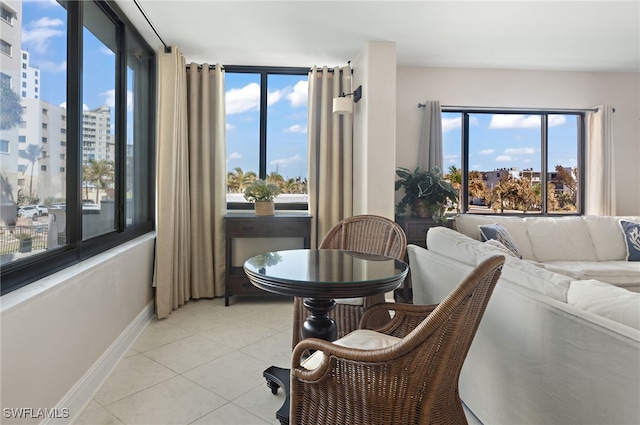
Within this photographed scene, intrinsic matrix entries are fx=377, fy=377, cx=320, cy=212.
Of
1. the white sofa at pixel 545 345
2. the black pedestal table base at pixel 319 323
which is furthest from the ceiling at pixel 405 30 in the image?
the black pedestal table base at pixel 319 323

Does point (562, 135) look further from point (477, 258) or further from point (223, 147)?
point (223, 147)

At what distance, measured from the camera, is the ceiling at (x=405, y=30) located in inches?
112

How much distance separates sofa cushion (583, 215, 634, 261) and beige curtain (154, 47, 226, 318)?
3.83 meters

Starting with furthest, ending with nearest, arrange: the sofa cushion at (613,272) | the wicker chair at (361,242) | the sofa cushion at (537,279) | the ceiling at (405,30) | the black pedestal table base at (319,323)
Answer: the sofa cushion at (613,272), the ceiling at (405,30), the wicker chair at (361,242), the black pedestal table base at (319,323), the sofa cushion at (537,279)

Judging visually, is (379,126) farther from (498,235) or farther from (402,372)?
(402,372)

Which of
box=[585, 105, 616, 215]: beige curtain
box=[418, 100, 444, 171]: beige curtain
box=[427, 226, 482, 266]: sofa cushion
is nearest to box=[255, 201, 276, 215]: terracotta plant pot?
box=[418, 100, 444, 171]: beige curtain

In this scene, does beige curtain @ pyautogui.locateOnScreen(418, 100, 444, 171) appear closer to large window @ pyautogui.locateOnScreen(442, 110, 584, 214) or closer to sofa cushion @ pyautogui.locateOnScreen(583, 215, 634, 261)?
large window @ pyautogui.locateOnScreen(442, 110, 584, 214)

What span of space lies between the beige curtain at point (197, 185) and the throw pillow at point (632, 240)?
4077mm

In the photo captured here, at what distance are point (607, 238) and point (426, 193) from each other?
6.17ft

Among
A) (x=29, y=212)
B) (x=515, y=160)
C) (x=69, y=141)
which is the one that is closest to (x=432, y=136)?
(x=515, y=160)

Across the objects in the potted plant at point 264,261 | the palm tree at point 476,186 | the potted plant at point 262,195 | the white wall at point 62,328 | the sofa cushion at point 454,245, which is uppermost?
the palm tree at point 476,186

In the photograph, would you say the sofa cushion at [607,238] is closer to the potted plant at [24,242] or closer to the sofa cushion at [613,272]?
the sofa cushion at [613,272]

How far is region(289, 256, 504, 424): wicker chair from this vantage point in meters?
1.06

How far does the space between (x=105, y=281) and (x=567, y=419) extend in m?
2.39
